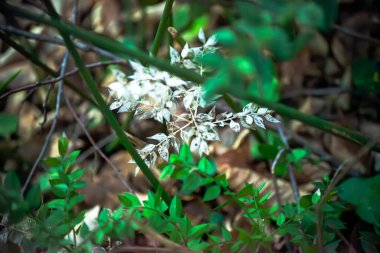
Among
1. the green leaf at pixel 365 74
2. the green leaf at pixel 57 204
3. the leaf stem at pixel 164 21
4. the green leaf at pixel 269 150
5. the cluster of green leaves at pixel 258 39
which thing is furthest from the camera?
the green leaf at pixel 365 74

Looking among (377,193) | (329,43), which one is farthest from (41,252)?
(329,43)

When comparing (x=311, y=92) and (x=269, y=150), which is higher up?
(x=269, y=150)

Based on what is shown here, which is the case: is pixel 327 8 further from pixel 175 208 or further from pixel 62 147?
pixel 62 147

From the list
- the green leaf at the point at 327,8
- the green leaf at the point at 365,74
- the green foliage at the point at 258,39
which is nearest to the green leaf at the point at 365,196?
the green leaf at the point at 327,8

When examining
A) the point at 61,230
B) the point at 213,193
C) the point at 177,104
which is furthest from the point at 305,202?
the point at 61,230

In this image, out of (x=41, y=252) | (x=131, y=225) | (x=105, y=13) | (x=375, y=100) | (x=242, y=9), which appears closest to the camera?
(x=242, y=9)

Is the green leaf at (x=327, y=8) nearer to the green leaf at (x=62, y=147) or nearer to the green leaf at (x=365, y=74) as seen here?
the green leaf at (x=62, y=147)

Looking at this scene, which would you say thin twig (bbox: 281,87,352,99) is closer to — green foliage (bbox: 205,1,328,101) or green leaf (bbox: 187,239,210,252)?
green leaf (bbox: 187,239,210,252)

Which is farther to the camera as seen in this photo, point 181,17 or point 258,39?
point 181,17

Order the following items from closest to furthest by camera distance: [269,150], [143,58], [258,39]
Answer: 1. [258,39]
2. [143,58]
3. [269,150]

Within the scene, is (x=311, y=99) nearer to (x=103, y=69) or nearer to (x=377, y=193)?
(x=103, y=69)

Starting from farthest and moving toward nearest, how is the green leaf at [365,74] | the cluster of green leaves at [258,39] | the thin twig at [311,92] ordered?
the thin twig at [311,92] → the green leaf at [365,74] → the cluster of green leaves at [258,39]
